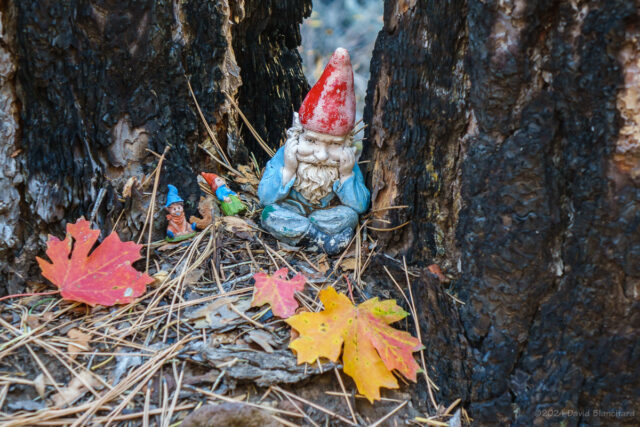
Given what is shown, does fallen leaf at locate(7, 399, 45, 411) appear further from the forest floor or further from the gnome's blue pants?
the gnome's blue pants

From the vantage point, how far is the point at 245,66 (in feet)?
9.57

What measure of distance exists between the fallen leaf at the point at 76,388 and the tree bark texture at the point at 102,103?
633mm

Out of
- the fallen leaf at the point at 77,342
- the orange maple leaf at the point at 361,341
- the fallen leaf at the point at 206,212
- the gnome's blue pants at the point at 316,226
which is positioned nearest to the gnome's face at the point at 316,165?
the gnome's blue pants at the point at 316,226

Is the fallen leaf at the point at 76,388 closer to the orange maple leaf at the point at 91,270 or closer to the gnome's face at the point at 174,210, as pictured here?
the orange maple leaf at the point at 91,270

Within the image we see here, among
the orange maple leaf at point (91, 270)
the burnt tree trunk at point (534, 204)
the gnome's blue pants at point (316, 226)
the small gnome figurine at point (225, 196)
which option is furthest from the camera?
the small gnome figurine at point (225, 196)

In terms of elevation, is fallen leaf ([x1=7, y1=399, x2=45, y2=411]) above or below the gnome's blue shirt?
below

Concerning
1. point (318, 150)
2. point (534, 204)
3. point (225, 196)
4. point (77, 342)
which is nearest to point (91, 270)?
point (77, 342)

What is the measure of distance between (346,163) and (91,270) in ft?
3.96

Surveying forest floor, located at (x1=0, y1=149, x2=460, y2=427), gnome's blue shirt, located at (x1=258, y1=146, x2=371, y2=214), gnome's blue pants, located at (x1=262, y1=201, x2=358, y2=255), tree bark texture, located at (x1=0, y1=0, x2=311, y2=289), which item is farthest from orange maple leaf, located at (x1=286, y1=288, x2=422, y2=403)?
tree bark texture, located at (x1=0, y1=0, x2=311, y2=289)

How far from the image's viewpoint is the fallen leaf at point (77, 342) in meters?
1.72

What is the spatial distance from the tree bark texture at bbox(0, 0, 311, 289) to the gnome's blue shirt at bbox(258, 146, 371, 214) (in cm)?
36

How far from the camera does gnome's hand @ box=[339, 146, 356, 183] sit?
2.39 meters

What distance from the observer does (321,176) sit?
96.0 inches

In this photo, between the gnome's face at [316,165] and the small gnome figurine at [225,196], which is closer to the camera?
the gnome's face at [316,165]
